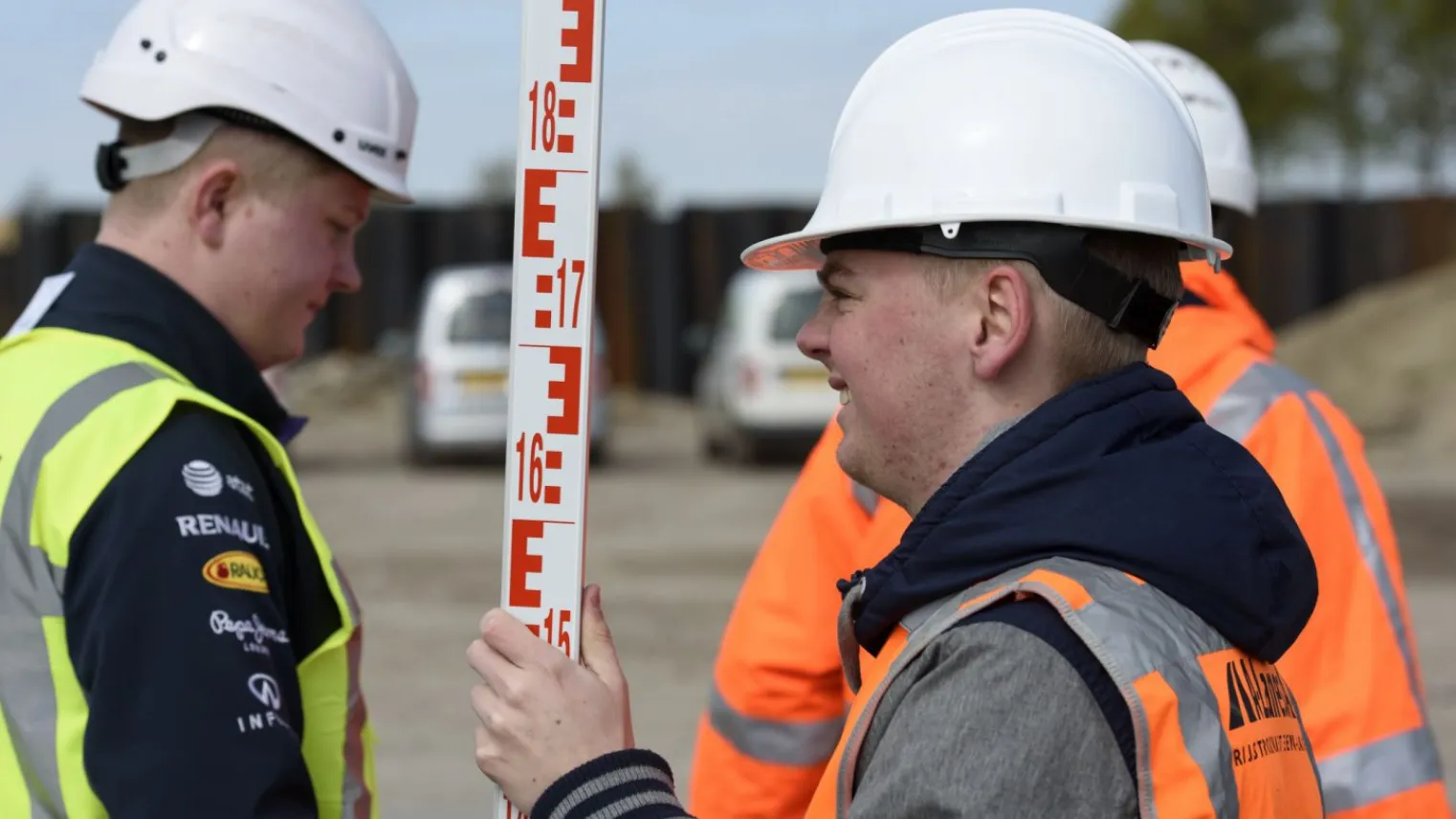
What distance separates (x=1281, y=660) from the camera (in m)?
2.96

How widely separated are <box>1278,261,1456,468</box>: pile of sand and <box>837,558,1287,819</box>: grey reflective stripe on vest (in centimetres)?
2031

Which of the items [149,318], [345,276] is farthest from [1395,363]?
[149,318]

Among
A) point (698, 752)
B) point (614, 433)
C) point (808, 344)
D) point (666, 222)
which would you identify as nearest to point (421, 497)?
point (614, 433)

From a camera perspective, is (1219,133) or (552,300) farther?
(1219,133)

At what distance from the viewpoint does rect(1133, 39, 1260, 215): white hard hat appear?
141 inches

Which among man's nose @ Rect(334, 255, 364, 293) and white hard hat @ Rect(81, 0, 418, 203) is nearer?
white hard hat @ Rect(81, 0, 418, 203)

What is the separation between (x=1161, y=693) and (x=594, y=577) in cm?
1135

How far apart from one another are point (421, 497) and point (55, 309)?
48.9 ft

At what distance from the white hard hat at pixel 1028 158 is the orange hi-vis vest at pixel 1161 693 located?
35 centimetres

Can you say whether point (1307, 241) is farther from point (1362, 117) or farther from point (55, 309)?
point (55, 309)

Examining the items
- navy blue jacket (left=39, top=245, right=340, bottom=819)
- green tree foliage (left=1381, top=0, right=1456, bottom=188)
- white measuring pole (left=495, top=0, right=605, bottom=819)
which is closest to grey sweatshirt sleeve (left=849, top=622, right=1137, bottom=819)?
white measuring pole (left=495, top=0, right=605, bottom=819)

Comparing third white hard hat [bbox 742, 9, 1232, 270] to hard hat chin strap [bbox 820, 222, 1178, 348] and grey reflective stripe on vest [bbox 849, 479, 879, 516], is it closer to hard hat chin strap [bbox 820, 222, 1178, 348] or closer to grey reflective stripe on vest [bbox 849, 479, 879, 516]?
hard hat chin strap [bbox 820, 222, 1178, 348]

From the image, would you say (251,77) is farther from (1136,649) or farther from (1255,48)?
(1255,48)

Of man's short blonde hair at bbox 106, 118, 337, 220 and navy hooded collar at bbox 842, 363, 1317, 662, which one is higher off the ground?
man's short blonde hair at bbox 106, 118, 337, 220
